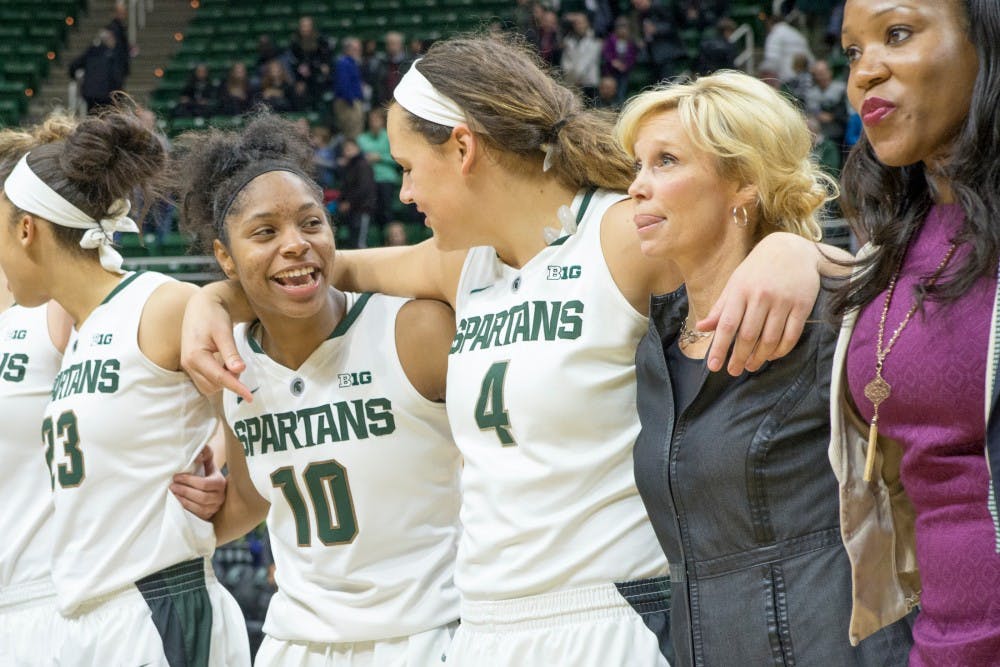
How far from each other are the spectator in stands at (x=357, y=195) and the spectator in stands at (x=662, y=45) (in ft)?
10.7

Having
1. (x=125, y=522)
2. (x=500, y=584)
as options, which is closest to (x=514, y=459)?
(x=500, y=584)

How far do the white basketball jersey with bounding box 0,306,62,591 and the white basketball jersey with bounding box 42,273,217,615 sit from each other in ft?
1.57

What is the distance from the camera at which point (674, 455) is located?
7.58ft

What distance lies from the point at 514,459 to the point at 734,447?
2.13 feet

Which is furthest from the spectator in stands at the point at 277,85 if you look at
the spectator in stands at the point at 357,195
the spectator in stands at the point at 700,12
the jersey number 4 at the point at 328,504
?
the jersey number 4 at the point at 328,504

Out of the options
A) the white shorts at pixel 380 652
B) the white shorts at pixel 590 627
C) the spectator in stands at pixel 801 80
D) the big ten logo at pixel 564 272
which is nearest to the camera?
the white shorts at pixel 590 627

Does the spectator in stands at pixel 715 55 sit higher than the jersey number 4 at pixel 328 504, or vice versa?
the jersey number 4 at pixel 328 504

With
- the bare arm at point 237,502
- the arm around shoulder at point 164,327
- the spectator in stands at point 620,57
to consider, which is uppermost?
the arm around shoulder at point 164,327

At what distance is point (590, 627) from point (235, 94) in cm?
1227

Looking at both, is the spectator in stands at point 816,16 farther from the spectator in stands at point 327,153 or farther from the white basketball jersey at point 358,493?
the white basketball jersey at point 358,493

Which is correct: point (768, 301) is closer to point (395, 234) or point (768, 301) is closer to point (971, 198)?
point (971, 198)

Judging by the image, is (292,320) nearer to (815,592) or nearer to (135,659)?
Answer: (135,659)

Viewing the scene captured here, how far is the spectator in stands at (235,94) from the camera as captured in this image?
13.9 metres

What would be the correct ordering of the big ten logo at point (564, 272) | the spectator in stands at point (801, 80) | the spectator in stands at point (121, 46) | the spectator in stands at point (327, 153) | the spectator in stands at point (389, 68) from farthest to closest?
the spectator in stands at point (121, 46), the spectator in stands at point (389, 68), the spectator in stands at point (327, 153), the spectator in stands at point (801, 80), the big ten logo at point (564, 272)
